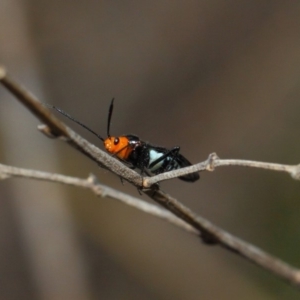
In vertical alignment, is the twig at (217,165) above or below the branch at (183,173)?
above

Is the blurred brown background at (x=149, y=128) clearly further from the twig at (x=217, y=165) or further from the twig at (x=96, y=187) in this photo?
the twig at (x=217, y=165)

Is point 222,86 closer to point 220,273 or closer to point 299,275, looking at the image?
point 220,273

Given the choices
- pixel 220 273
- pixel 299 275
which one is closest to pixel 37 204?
pixel 220 273

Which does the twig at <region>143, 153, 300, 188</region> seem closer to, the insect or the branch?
the branch

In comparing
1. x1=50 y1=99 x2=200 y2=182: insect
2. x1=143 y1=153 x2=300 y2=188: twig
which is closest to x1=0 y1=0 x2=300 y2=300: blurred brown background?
x1=50 y1=99 x2=200 y2=182: insect

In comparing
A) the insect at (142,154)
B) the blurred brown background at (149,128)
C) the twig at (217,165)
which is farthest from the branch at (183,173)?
the blurred brown background at (149,128)

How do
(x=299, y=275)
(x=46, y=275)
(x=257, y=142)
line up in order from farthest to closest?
1. (x=257, y=142)
2. (x=46, y=275)
3. (x=299, y=275)
